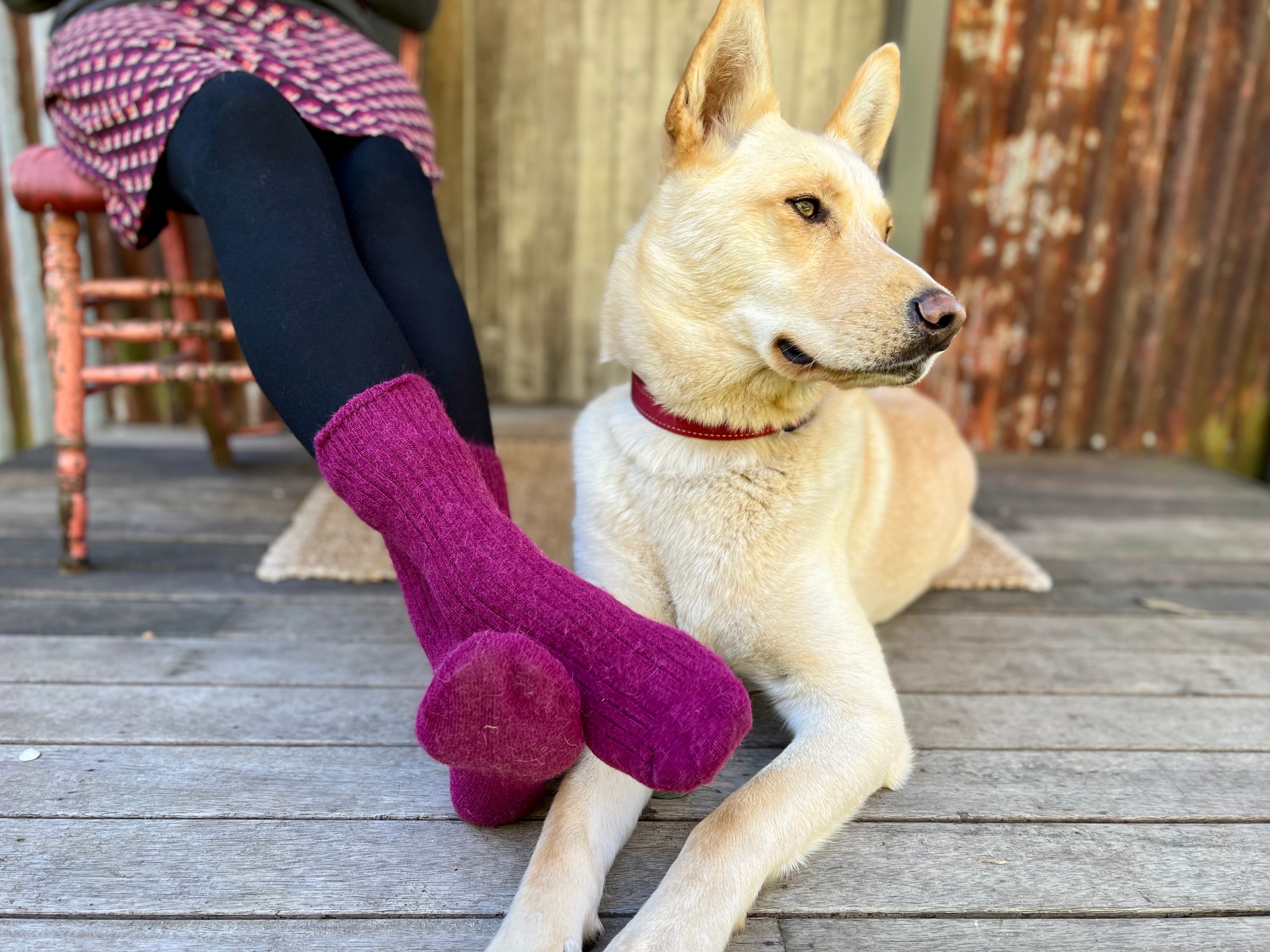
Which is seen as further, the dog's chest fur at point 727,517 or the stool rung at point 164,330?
the stool rung at point 164,330

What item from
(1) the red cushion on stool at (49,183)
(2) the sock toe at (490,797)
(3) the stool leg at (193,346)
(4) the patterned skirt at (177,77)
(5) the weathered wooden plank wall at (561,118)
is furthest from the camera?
(5) the weathered wooden plank wall at (561,118)

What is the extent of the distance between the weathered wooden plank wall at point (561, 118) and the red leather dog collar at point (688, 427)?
218 centimetres

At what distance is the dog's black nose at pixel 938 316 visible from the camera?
3.28ft

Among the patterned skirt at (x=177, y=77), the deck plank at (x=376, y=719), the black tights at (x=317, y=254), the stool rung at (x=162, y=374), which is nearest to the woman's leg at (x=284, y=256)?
the black tights at (x=317, y=254)

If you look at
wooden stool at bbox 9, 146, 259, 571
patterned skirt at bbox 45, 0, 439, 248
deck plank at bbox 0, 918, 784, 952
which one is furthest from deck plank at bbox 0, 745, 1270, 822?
patterned skirt at bbox 45, 0, 439, 248

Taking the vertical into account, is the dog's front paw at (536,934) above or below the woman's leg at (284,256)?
below

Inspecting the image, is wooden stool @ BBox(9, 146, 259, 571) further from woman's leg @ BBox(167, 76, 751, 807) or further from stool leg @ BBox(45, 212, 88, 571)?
woman's leg @ BBox(167, 76, 751, 807)

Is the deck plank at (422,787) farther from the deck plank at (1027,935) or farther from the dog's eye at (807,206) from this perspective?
the dog's eye at (807,206)

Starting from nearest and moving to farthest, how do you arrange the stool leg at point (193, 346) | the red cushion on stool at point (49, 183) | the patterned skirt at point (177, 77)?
1. the patterned skirt at point (177, 77)
2. the red cushion on stool at point (49, 183)
3. the stool leg at point (193, 346)

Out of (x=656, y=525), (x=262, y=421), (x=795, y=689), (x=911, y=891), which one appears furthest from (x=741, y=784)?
(x=262, y=421)

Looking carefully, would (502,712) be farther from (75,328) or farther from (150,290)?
(150,290)

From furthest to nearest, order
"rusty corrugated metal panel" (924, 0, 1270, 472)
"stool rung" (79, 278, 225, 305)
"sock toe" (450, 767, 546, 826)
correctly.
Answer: "rusty corrugated metal panel" (924, 0, 1270, 472), "stool rung" (79, 278, 225, 305), "sock toe" (450, 767, 546, 826)

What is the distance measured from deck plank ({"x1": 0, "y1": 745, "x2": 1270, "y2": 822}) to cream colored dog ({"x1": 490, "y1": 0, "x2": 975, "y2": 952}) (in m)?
0.10

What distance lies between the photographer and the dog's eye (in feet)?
3.83
